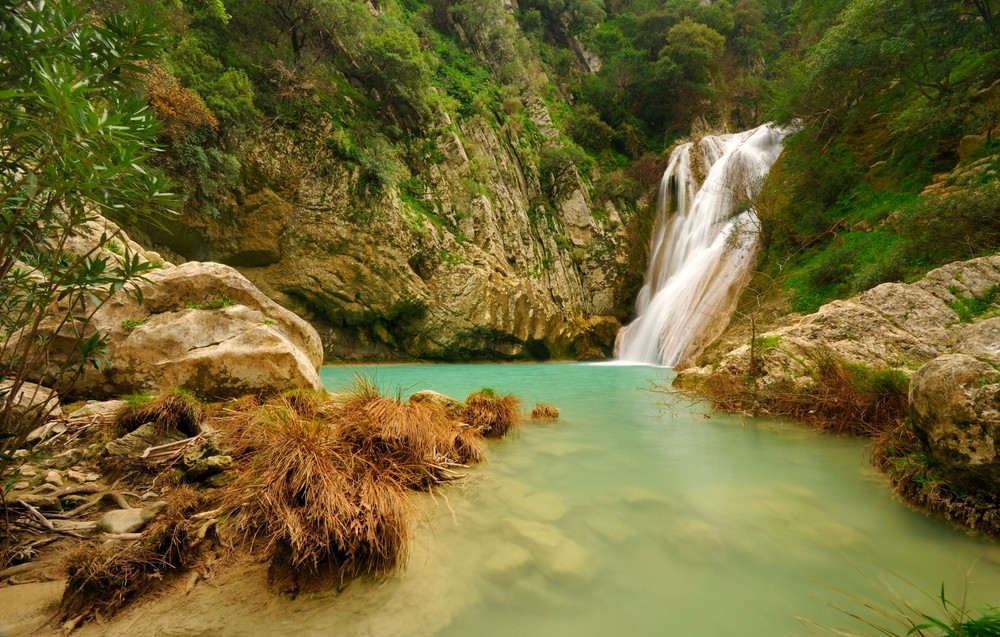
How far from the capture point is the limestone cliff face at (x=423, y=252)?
13.8 meters

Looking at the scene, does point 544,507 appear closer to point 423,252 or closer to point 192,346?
point 192,346

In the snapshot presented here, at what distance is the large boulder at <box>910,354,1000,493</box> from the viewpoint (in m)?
2.28

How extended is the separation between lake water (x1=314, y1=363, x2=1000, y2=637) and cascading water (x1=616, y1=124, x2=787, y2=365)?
10.4 meters

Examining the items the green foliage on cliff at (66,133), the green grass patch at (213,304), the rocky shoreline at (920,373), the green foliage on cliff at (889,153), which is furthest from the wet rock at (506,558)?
the green foliage on cliff at (889,153)

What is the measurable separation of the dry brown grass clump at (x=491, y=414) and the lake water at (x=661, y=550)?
2.32 feet

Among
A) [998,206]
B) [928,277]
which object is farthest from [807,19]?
[928,277]

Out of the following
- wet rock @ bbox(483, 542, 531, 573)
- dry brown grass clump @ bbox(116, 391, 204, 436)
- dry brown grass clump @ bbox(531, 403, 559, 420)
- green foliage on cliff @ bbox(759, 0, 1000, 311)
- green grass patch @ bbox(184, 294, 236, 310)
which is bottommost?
dry brown grass clump @ bbox(531, 403, 559, 420)

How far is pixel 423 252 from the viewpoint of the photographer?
1597 centimetres

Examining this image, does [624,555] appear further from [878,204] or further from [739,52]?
[739,52]

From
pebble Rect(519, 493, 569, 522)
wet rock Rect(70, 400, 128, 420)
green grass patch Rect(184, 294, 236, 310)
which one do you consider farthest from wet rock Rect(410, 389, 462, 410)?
green grass patch Rect(184, 294, 236, 310)

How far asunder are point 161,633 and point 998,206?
35.8 feet

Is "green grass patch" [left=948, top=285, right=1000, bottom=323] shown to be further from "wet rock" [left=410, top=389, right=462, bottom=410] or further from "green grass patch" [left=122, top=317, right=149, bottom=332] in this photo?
"green grass patch" [left=122, top=317, right=149, bottom=332]

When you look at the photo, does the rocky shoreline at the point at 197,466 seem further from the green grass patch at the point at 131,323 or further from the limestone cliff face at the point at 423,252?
the limestone cliff face at the point at 423,252

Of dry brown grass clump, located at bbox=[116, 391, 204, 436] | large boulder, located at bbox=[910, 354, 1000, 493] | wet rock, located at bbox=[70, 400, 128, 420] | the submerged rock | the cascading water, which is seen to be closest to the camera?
large boulder, located at bbox=[910, 354, 1000, 493]
